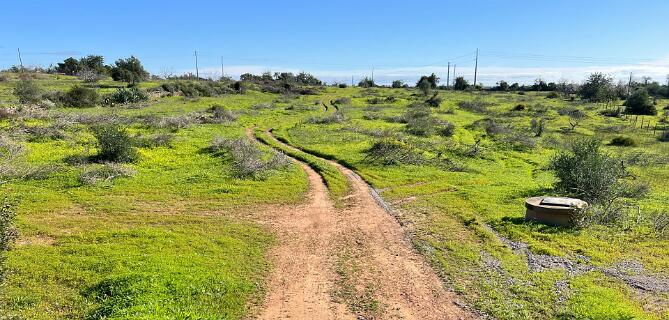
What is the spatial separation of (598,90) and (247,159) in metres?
79.0

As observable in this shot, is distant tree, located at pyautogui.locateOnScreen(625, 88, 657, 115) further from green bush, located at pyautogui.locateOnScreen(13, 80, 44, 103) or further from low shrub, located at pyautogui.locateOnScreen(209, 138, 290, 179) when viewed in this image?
green bush, located at pyautogui.locateOnScreen(13, 80, 44, 103)

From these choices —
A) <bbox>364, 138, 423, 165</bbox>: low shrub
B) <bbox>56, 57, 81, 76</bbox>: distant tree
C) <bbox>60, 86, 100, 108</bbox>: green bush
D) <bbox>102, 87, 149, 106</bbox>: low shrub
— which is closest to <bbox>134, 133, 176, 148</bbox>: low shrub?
<bbox>364, 138, 423, 165</bbox>: low shrub

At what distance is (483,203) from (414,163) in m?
8.54

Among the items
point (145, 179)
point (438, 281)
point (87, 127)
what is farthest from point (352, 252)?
point (87, 127)

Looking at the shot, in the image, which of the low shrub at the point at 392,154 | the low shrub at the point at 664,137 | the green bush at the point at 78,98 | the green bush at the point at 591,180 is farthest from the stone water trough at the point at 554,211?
the green bush at the point at 78,98

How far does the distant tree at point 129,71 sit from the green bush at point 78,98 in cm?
2772

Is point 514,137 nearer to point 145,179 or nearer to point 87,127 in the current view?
point 145,179

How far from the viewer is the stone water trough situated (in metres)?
17.3

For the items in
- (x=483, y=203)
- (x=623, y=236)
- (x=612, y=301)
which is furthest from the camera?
(x=483, y=203)

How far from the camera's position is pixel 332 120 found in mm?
47531

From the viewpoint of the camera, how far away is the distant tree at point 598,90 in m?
81.1

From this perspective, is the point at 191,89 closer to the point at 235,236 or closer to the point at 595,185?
the point at 235,236

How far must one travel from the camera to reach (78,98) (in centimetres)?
5134

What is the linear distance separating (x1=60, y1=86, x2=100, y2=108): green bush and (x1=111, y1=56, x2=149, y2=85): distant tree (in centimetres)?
2772
